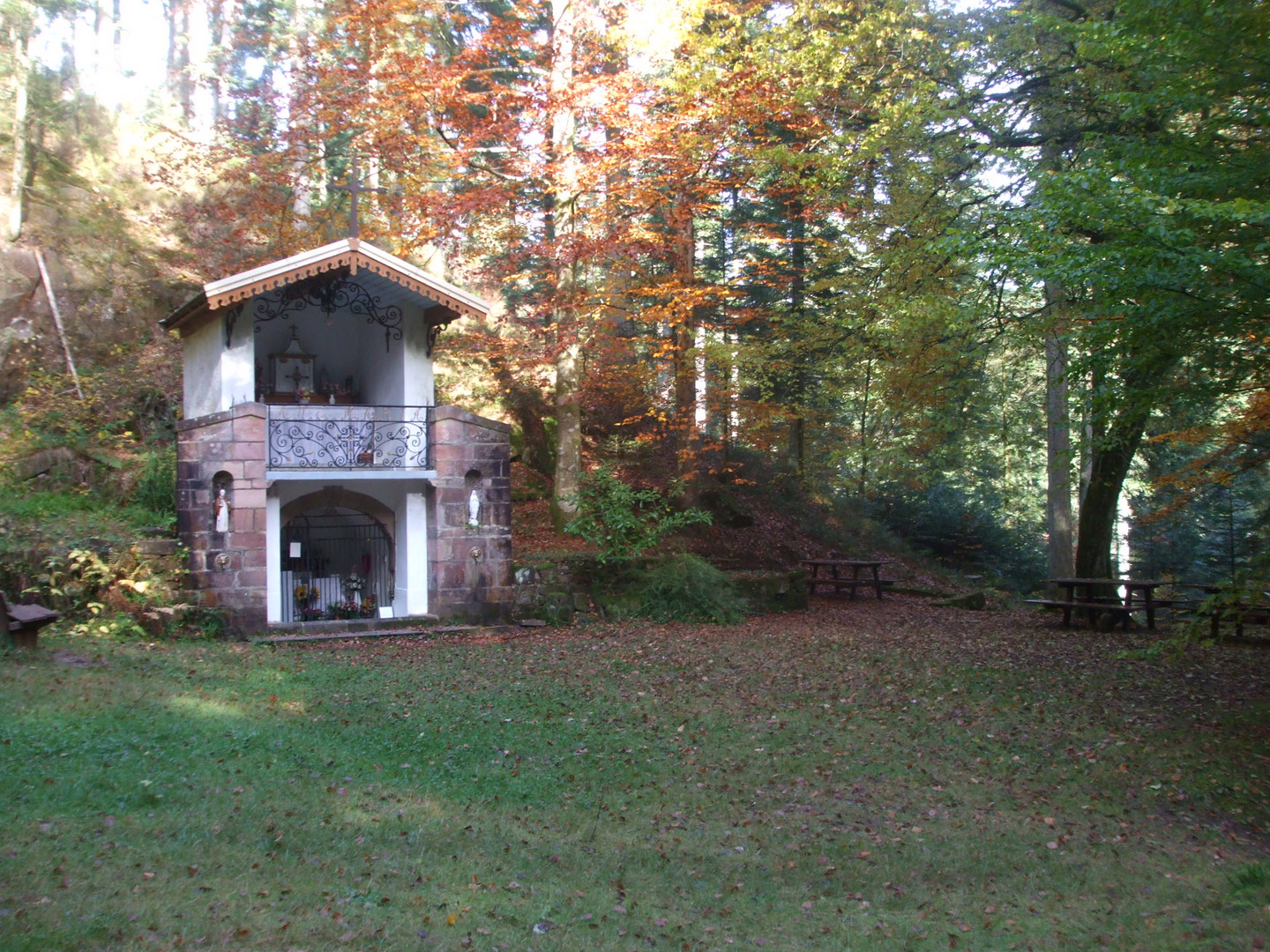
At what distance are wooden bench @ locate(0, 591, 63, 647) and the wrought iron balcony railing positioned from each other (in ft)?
12.8

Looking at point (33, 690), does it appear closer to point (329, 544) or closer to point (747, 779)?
point (747, 779)

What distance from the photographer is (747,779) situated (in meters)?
7.51

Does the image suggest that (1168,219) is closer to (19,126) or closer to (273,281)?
(273,281)

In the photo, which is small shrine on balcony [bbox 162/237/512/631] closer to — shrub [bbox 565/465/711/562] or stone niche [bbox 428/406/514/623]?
stone niche [bbox 428/406/514/623]

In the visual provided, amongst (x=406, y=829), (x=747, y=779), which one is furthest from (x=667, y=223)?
(x=406, y=829)

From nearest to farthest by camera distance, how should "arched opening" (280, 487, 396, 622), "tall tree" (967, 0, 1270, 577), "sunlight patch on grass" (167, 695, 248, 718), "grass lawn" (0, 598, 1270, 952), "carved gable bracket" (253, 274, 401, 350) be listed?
1. "grass lawn" (0, 598, 1270, 952)
2. "tall tree" (967, 0, 1270, 577)
3. "sunlight patch on grass" (167, 695, 248, 718)
4. "carved gable bracket" (253, 274, 401, 350)
5. "arched opening" (280, 487, 396, 622)

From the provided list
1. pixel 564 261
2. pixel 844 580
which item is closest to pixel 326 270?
pixel 564 261

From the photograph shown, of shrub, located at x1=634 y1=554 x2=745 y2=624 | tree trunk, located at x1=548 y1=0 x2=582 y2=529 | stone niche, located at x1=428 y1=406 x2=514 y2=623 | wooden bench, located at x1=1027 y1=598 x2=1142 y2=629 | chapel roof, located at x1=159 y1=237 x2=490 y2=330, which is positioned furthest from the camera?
tree trunk, located at x1=548 y1=0 x2=582 y2=529

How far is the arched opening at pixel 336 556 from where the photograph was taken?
14.2 m

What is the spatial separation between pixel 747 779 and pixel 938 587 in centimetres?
1412

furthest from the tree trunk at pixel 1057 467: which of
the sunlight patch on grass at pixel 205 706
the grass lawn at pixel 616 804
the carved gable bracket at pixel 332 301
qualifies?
the sunlight patch on grass at pixel 205 706

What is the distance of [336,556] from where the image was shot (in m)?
15.4

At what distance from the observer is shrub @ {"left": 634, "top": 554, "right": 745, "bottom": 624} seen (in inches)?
569

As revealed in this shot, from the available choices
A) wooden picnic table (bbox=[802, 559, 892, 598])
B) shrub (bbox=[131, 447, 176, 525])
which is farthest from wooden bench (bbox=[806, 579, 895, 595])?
shrub (bbox=[131, 447, 176, 525])
